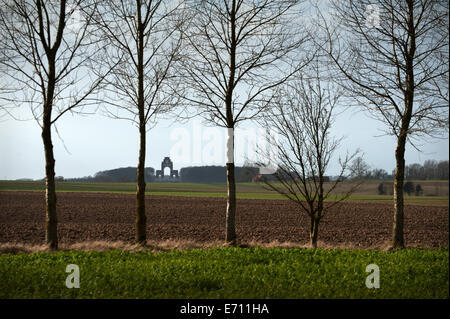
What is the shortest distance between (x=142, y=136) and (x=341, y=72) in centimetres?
766

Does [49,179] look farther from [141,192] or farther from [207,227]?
[207,227]

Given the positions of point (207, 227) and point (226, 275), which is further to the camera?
point (207, 227)

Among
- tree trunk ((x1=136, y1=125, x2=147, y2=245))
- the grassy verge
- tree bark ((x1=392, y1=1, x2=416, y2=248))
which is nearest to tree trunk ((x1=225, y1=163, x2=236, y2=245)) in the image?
tree trunk ((x1=136, y1=125, x2=147, y2=245))

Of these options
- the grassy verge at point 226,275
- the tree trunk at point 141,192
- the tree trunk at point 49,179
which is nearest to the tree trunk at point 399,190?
the grassy verge at point 226,275

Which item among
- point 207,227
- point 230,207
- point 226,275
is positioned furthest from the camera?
point 207,227

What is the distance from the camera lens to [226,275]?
8242 millimetres

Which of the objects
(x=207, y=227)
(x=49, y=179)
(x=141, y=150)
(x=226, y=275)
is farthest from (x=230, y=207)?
(x=207, y=227)

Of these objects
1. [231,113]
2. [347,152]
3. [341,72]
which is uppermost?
[341,72]

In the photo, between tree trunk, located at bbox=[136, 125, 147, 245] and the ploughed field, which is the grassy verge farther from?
the ploughed field

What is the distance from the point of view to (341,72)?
14.6 meters

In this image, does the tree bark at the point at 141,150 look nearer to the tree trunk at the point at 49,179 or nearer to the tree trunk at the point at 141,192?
the tree trunk at the point at 141,192
